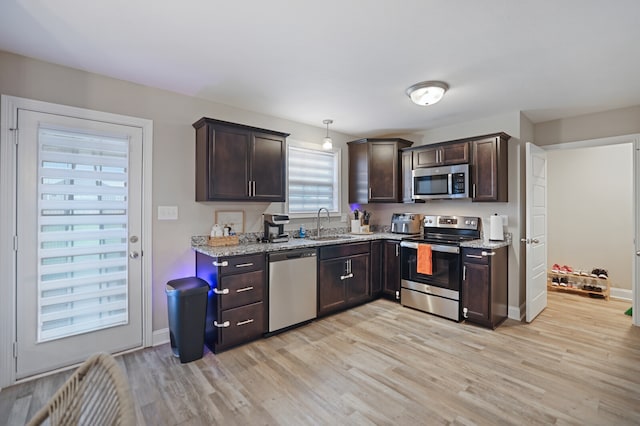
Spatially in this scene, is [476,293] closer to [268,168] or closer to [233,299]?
[233,299]

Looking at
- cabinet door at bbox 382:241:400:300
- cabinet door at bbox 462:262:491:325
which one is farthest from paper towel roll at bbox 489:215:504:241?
cabinet door at bbox 382:241:400:300

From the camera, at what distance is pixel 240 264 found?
283 cm

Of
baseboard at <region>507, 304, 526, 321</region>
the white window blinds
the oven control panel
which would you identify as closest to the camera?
the white window blinds

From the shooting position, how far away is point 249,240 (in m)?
3.53

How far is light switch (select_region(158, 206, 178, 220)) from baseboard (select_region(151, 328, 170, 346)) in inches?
44.5

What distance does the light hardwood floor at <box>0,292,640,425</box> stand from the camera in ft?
6.35

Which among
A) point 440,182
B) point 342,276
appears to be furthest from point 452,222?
point 342,276

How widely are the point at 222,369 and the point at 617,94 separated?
4685 mm

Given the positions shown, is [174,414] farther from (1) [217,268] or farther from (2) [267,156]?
(2) [267,156]

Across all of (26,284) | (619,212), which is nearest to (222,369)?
(26,284)

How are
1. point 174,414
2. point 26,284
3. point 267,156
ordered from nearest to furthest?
point 174,414 < point 26,284 < point 267,156

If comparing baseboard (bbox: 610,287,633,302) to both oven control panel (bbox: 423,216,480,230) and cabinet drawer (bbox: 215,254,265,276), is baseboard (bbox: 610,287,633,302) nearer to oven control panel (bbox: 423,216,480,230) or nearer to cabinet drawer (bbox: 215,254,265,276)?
oven control panel (bbox: 423,216,480,230)

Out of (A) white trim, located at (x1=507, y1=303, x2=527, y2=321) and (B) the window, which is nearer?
(A) white trim, located at (x1=507, y1=303, x2=527, y2=321)

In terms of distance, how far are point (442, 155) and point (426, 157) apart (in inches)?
9.4
